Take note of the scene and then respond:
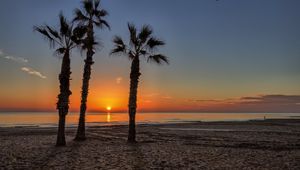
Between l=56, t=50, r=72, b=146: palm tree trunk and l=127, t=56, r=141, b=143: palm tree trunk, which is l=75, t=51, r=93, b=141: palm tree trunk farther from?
l=127, t=56, r=141, b=143: palm tree trunk

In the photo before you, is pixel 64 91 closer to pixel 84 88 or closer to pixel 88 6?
pixel 84 88

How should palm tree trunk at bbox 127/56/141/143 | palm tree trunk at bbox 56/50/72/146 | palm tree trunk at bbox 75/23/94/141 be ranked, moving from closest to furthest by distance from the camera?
1. palm tree trunk at bbox 56/50/72/146
2. palm tree trunk at bbox 127/56/141/143
3. palm tree trunk at bbox 75/23/94/141

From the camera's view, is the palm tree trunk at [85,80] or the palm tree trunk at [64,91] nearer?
the palm tree trunk at [64,91]

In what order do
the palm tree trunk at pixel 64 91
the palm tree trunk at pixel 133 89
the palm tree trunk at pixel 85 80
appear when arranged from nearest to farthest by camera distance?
the palm tree trunk at pixel 64 91
the palm tree trunk at pixel 133 89
the palm tree trunk at pixel 85 80

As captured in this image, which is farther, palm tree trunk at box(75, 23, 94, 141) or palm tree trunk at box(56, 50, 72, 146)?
palm tree trunk at box(75, 23, 94, 141)

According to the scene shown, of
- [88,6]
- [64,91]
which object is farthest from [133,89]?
[88,6]

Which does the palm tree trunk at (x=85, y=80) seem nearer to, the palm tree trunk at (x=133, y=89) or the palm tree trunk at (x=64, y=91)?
the palm tree trunk at (x=64, y=91)

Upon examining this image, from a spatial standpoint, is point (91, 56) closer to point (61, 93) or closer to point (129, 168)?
point (61, 93)

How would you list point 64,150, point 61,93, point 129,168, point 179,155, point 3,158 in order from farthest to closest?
point 61,93
point 64,150
point 179,155
point 3,158
point 129,168

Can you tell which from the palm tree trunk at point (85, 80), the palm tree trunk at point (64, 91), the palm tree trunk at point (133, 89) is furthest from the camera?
the palm tree trunk at point (85, 80)

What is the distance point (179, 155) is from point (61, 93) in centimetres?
955

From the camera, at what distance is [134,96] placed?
84.5ft

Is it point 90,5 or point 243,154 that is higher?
point 90,5

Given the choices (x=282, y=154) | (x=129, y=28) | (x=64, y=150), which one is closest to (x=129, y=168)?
(x=64, y=150)
